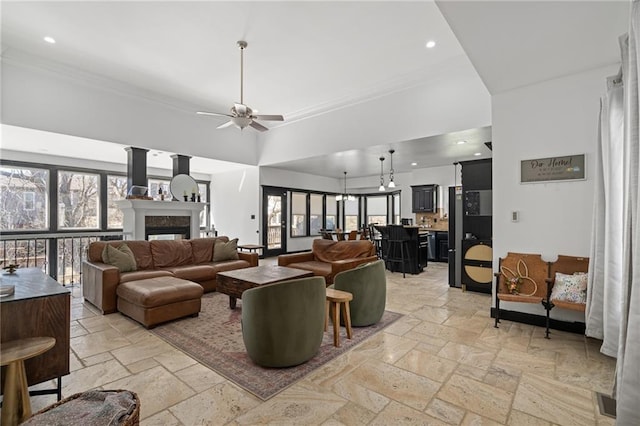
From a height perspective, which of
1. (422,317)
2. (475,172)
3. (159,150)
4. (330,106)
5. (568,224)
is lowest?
(422,317)

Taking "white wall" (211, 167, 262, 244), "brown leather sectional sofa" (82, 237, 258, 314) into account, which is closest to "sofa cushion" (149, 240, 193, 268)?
"brown leather sectional sofa" (82, 237, 258, 314)

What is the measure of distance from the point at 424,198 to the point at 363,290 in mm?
6384

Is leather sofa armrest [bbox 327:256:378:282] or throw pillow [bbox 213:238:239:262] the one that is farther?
throw pillow [bbox 213:238:239:262]

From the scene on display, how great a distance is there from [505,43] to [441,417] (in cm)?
308

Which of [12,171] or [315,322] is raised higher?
[12,171]

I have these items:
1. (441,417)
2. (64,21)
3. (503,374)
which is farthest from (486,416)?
(64,21)

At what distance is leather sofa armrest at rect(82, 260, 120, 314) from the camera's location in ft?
13.2

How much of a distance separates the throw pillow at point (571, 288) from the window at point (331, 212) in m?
8.59

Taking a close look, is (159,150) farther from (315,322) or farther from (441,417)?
(441,417)

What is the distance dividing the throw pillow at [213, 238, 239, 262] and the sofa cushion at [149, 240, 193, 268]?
1.46 ft

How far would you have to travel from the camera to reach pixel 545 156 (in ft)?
11.7

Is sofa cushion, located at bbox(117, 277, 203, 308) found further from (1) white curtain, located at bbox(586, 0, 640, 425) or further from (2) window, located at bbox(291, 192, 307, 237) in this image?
(2) window, located at bbox(291, 192, 307, 237)

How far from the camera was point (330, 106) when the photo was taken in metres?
6.85

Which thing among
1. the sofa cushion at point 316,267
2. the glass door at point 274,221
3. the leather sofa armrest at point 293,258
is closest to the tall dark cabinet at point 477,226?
the sofa cushion at point 316,267
